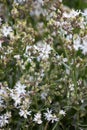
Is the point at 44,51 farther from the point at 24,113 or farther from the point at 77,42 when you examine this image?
the point at 24,113

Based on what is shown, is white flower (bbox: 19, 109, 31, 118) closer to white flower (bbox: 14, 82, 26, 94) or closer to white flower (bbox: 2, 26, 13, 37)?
white flower (bbox: 14, 82, 26, 94)

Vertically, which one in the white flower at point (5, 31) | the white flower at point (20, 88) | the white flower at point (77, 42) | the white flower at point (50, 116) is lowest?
the white flower at point (50, 116)

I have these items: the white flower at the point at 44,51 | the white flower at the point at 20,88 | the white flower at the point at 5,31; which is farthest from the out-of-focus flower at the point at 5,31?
the white flower at the point at 20,88

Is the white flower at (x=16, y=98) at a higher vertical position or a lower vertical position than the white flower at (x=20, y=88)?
lower

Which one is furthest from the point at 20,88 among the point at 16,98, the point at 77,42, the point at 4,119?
the point at 77,42

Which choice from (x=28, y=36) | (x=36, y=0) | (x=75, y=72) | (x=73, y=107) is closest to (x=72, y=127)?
(x=73, y=107)

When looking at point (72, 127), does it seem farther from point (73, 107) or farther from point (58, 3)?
point (58, 3)

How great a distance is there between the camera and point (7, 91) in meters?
2.19

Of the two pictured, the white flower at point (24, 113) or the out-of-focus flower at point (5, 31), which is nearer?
the white flower at point (24, 113)

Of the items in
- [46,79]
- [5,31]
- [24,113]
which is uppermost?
[5,31]

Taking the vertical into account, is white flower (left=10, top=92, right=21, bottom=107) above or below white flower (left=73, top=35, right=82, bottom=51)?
below

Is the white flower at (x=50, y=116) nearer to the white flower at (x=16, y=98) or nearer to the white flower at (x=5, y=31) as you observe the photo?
the white flower at (x=16, y=98)

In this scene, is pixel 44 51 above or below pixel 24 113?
above

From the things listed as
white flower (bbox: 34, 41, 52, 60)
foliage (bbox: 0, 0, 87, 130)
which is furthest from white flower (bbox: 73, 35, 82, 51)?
white flower (bbox: 34, 41, 52, 60)
